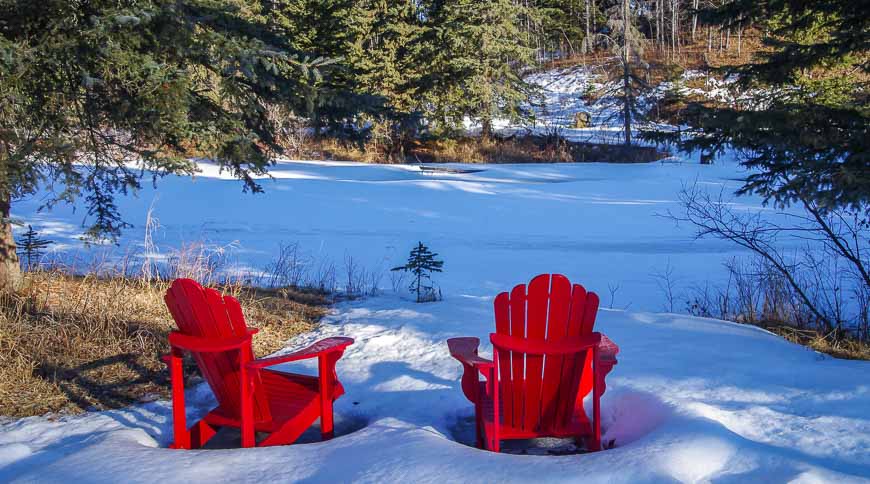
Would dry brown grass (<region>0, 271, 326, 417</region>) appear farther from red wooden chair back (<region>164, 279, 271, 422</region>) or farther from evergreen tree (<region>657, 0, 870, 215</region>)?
evergreen tree (<region>657, 0, 870, 215</region>)

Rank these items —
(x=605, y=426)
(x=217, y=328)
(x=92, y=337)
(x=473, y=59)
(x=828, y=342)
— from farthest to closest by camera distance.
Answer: (x=473, y=59), (x=828, y=342), (x=92, y=337), (x=605, y=426), (x=217, y=328)

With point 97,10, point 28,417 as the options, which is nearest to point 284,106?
point 97,10

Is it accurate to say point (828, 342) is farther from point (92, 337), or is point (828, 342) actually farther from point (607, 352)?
point (92, 337)

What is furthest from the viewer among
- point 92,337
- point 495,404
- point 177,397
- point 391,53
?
point 391,53

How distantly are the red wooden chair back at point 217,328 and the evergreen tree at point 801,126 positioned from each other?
4194 mm

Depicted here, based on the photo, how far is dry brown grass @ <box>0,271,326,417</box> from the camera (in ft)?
15.4

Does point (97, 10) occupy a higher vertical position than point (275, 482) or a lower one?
higher

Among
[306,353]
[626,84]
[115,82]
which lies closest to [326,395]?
[306,353]

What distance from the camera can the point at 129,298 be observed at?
6395 mm

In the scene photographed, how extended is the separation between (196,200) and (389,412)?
13714 millimetres

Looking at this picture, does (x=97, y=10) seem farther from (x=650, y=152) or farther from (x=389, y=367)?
(x=650, y=152)

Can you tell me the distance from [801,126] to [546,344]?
3.45 meters

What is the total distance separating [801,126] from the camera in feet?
18.3

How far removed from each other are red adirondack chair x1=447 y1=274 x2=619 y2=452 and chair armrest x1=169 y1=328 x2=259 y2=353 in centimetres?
111
